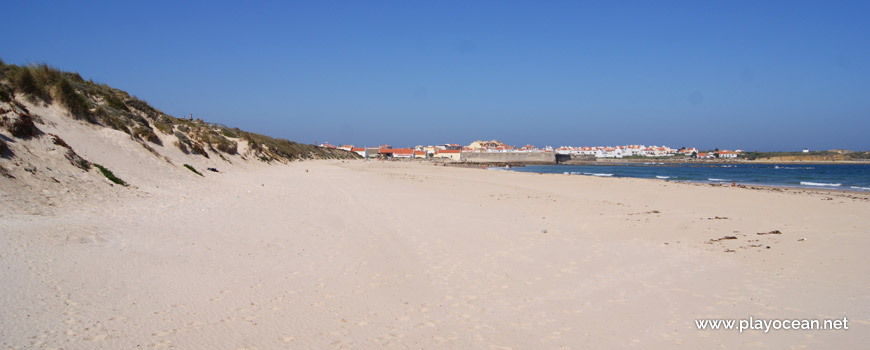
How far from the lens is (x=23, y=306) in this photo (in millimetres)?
3662

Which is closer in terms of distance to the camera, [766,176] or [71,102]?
[71,102]

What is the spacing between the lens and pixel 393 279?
5559mm

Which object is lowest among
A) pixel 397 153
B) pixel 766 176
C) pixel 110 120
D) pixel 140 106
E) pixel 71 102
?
pixel 766 176

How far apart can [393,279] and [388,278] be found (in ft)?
0.23

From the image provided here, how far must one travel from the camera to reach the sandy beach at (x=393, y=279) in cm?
388

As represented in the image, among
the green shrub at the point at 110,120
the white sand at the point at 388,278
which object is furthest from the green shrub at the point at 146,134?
the white sand at the point at 388,278

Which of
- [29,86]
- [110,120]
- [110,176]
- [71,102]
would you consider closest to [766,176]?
[110,120]

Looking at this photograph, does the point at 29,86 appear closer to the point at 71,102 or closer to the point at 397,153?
the point at 71,102

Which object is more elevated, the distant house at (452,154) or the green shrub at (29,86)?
the green shrub at (29,86)

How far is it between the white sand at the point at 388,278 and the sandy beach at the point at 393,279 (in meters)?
0.02

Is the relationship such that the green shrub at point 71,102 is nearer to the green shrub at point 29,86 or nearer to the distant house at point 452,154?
the green shrub at point 29,86

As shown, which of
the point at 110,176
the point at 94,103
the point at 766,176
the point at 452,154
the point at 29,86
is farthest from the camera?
the point at 452,154

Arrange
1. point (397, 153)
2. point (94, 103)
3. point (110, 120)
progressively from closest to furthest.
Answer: point (110, 120), point (94, 103), point (397, 153)

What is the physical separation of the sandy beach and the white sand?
0.02 meters
